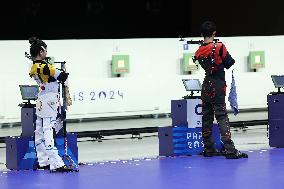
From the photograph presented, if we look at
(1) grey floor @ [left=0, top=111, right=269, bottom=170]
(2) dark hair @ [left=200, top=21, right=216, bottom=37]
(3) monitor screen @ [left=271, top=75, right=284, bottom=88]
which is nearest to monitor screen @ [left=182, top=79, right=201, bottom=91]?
(1) grey floor @ [left=0, top=111, right=269, bottom=170]

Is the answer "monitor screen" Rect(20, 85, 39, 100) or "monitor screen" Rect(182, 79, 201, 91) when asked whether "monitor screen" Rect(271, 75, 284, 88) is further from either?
"monitor screen" Rect(20, 85, 39, 100)

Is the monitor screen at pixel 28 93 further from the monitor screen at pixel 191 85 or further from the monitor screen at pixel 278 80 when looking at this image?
the monitor screen at pixel 278 80

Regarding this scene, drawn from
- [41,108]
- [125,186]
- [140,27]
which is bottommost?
[125,186]

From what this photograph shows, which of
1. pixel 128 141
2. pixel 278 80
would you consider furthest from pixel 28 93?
pixel 278 80

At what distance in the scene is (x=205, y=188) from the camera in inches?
324

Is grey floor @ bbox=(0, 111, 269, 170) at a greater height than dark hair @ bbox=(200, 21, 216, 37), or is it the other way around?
dark hair @ bbox=(200, 21, 216, 37)

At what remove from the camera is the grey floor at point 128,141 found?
39.3ft

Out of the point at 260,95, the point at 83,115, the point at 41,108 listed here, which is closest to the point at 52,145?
the point at 41,108

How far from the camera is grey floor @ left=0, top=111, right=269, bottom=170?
11984 mm

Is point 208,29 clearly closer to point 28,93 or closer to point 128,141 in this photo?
point 28,93

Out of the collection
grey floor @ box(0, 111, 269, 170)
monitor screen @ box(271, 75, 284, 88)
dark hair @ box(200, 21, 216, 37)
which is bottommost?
grey floor @ box(0, 111, 269, 170)

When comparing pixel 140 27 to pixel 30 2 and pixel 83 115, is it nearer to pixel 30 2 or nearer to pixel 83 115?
pixel 30 2

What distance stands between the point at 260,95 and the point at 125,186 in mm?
9316

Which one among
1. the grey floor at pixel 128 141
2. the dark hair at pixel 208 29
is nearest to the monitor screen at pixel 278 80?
the grey floor at pixel 128 141
